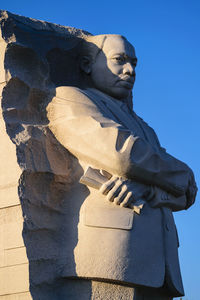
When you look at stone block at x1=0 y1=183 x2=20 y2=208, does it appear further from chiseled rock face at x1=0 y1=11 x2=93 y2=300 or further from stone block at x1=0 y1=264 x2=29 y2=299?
stone block at x1=0 y1=264 x2=29 y2=299

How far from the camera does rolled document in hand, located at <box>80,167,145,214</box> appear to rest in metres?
5.63

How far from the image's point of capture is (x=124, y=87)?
21.4 feet

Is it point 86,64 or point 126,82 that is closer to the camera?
point 126,82

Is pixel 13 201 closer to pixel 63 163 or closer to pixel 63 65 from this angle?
pixel 63 163

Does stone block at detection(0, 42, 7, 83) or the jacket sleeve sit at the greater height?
stone block at detection(0, 42, 7, 83)

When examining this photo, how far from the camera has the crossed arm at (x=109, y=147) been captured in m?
5.66

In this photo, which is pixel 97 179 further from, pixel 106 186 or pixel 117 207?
pixel 117 207

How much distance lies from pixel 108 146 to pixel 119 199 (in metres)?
0.49

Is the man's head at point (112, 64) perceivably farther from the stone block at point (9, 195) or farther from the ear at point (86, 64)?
the stone block at point (9, 195)

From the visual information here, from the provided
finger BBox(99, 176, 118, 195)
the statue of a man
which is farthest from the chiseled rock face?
finger BBox(99, 176, 118, 195)

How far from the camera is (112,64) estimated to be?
6453 millimetres

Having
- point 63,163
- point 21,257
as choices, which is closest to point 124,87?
point 63,163

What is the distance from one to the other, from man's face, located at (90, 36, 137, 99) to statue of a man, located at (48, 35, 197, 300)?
31cm

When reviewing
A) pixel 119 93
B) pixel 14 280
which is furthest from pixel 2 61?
pixel 14 280
